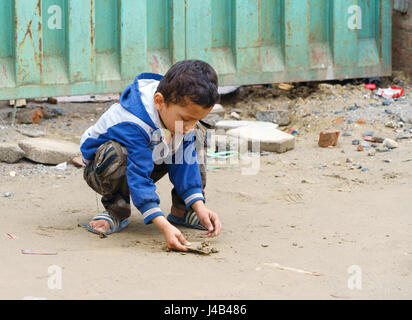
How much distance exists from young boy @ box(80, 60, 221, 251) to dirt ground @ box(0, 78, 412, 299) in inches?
4.6

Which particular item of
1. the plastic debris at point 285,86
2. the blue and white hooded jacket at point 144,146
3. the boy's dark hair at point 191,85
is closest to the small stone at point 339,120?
the plastic debris at point 285,86

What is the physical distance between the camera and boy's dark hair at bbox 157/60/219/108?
9.69 ft

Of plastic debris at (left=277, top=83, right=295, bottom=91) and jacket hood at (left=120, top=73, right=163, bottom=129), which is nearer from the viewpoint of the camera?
jacket hood at (left=120, top=73, right=163, bottom=129)

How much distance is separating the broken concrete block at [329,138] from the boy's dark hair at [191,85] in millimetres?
2458

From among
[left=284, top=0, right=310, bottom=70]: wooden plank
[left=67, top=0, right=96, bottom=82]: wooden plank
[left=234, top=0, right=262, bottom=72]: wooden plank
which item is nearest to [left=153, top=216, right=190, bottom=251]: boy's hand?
[left=67, top=0, right=96, bottom=82]: wooden plank

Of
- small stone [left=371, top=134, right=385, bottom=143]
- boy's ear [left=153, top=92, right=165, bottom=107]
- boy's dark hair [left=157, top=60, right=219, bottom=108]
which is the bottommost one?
small stone [left=371, top=134, right=385, bottom=143]

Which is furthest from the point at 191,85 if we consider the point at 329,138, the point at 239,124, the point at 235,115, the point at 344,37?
the point at 344,37

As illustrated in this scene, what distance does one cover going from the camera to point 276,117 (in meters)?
6.20

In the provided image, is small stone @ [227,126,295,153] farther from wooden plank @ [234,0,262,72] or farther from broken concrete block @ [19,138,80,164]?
broken concrete block @ [19,138,80,164]

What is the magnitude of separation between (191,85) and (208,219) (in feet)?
2.26

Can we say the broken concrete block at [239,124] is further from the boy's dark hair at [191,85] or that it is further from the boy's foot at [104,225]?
the boy's dark hair at [191,85]

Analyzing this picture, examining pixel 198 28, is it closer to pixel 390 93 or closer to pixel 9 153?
pixel 390 93

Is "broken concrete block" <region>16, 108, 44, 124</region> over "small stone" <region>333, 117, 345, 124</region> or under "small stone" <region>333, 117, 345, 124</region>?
over

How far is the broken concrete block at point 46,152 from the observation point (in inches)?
192
